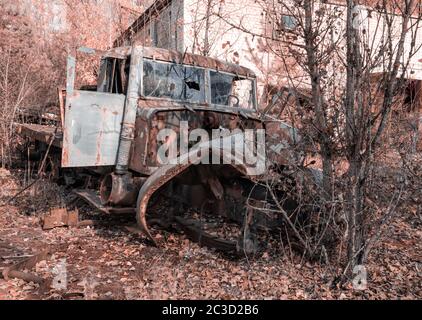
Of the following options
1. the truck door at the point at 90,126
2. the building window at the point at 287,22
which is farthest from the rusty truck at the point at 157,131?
the building window at the point at 287,22

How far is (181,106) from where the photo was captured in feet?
16.0

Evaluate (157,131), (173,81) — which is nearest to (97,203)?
(157,131)

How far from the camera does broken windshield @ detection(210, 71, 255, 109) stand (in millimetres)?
5500

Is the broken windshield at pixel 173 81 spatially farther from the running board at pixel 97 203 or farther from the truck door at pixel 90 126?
the running board at pixel 97 203

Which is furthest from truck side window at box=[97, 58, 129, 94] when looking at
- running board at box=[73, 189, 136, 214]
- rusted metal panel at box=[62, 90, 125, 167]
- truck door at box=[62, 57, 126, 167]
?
running board at box=[73, 189, 136, 214]

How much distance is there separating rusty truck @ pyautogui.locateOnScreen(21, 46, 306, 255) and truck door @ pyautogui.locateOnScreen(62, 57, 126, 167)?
11 mm

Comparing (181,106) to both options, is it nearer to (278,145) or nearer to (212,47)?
(278,145)

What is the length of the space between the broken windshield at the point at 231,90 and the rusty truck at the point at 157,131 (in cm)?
2

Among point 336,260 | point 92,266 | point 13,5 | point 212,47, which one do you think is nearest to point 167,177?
point 92,266

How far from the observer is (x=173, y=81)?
517 centimetres

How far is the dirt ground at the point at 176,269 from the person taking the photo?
127 inches

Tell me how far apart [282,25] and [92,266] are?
2882 millimetres

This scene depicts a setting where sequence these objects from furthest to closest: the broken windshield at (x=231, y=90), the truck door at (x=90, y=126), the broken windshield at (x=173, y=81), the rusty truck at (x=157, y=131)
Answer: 1. the broken windshield at (x=231, y=90)
2. the broken windshield at (x=173, y=81)
3. the truck door at (x=90, y=126)
4. the rusty truck at (x=157, y=131)

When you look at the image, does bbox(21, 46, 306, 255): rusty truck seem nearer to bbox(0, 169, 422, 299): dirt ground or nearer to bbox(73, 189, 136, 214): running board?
bbox(73, 189, 136, 214): running board
